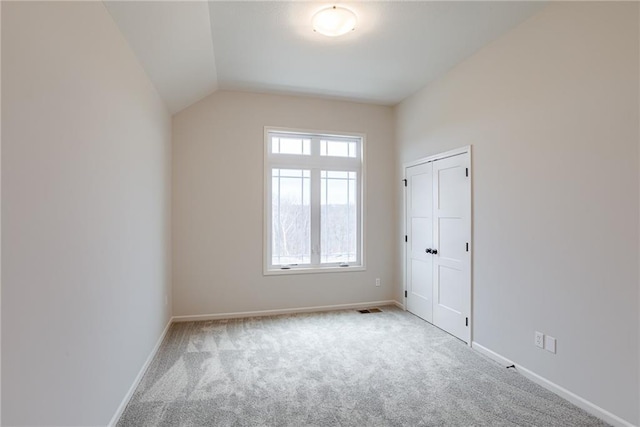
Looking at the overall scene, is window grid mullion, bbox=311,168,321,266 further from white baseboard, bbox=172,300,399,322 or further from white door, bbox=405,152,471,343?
white door, bbox=405,152,471,343

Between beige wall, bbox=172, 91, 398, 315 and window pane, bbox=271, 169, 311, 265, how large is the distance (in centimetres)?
22

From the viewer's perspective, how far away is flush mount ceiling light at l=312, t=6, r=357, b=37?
8.16ft

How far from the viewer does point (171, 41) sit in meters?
2.57

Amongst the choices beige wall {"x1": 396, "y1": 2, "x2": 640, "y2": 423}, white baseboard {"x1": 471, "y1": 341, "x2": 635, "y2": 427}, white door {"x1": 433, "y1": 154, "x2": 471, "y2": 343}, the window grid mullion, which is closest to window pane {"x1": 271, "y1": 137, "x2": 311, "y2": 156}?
the window grid mullion

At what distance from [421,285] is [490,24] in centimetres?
293

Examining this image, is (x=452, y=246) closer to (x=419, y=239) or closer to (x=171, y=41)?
(x=419, y=239)

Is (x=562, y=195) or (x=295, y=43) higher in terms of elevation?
(x=295, y=43)

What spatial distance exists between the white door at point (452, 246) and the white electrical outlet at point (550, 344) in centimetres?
83

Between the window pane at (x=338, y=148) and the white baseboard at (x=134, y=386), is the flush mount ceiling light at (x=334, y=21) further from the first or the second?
the white baseboard at (x=134, y=386)

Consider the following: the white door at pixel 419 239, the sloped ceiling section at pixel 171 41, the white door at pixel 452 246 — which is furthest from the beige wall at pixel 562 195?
the sloped ceiling section at pixel 171 41

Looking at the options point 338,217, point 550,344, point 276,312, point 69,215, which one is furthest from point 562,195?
point 276,312

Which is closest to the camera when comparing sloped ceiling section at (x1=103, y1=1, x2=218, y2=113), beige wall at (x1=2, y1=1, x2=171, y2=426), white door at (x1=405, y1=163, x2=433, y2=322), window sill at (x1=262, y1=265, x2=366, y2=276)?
beige wall at (x1=2, y1=1, x2=171, y2=426)

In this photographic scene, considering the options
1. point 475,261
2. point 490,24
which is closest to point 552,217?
point 475,261

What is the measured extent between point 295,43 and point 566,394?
3.62 meters
